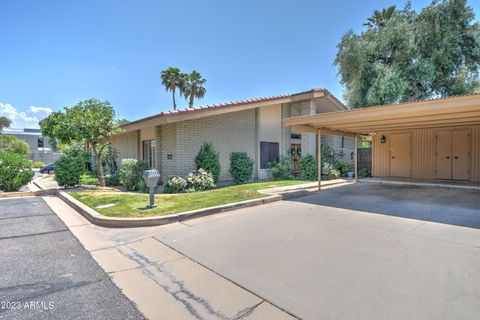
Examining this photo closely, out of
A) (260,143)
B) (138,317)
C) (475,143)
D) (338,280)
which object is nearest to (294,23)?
(260,143)

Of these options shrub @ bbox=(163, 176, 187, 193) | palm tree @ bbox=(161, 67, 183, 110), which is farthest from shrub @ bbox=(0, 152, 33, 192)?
palm tree @ bbox=(161, 67, 183, 110)

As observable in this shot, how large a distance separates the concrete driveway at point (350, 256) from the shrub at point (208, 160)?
15.1 ft

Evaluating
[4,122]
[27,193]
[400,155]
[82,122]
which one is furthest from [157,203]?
[4,122]

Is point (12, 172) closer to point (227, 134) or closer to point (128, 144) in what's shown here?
point (128, 144)

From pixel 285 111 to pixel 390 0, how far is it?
12.2m

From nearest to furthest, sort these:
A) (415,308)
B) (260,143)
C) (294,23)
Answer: (415,308) < (260,143) < (294,23)

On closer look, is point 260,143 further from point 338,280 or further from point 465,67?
point 465,67

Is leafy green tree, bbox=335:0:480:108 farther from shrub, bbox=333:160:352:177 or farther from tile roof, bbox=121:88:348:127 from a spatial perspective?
shrub, bbox=333:160:352:177

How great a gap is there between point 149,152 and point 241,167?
4.74 meters

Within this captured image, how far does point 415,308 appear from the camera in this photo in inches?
99.9

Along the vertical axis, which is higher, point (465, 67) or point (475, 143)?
point (465, 67)

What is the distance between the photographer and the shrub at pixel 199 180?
10.2 metres

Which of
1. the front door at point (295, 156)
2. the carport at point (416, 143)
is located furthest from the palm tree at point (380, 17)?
the front door at point (295, 156)

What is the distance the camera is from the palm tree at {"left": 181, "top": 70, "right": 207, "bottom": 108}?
33031mm
